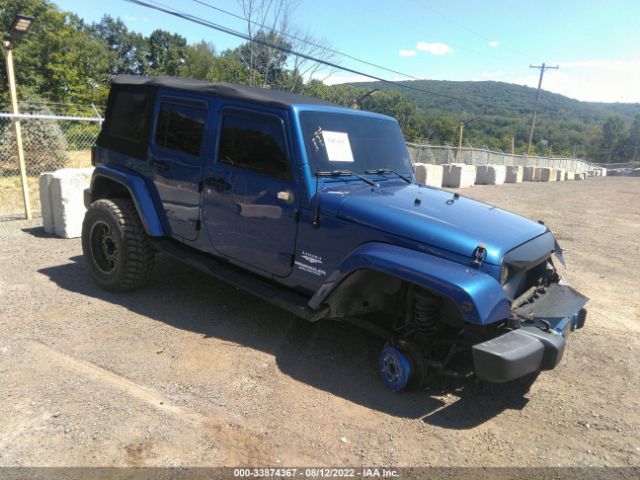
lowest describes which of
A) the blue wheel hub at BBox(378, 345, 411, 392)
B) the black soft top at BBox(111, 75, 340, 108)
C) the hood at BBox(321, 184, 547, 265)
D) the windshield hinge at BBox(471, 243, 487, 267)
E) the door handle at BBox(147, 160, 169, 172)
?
the blue wheel hub at BBox(378, 345, 411, 392)

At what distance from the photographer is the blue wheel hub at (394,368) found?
3199mm

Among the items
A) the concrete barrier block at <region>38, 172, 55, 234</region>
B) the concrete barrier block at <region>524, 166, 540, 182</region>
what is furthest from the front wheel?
the concrete barrier block at <region>524, 166, 540, 182</region>

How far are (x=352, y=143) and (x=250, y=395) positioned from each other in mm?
2141

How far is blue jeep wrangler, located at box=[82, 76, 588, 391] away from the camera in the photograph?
2967 mm

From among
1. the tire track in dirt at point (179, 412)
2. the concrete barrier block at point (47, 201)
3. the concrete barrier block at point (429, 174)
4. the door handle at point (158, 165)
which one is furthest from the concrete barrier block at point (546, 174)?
the tire track in dirt at point (179, 412)

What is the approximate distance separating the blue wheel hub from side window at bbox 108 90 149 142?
3.18m

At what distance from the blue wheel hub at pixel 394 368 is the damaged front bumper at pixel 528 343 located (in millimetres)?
564

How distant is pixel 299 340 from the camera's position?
4.10 metres

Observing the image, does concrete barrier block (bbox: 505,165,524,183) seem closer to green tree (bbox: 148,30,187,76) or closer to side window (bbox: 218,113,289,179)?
side window (bbox: 218,113,289,179)

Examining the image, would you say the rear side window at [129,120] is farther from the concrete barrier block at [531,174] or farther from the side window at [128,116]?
the concrete barrier block at [531,174]

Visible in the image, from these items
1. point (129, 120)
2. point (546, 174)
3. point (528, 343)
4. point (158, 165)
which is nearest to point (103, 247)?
point (158, 165)

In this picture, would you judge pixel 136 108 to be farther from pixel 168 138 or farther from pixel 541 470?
pixel 541 470

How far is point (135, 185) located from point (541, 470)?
13.1ft

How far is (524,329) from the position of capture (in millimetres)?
2977
